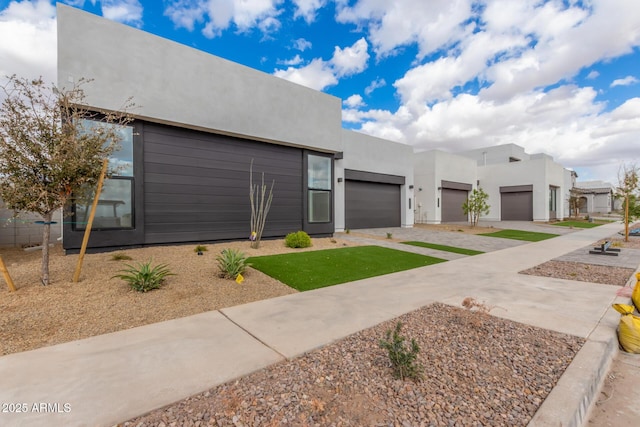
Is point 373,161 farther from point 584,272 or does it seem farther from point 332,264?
point 584,272

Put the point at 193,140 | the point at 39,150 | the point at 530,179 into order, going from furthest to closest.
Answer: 1. the point at 530,179
2. the point at 193,140
3. the point at 39,150

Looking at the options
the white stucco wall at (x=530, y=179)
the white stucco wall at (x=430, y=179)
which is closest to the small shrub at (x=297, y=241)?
the white stucco wall at (x=430, y=179)

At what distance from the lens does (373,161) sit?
605 inches

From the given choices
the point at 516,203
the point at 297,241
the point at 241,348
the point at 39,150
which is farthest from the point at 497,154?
the point at 39,150

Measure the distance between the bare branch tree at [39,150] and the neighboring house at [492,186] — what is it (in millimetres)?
20388

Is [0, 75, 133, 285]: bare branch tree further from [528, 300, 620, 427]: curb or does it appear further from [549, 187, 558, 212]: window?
[549, 187, 558, 212]: window

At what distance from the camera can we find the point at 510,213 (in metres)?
25.7

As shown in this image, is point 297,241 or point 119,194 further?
point 297,241

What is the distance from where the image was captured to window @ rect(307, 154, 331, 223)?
11164mm

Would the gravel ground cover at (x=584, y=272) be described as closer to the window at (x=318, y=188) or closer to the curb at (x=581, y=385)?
the curb at (x=581, y=385)

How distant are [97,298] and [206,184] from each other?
16.6 ft

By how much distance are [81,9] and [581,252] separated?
1568 cm

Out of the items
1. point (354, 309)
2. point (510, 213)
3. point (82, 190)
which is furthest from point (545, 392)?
point (510, 213)

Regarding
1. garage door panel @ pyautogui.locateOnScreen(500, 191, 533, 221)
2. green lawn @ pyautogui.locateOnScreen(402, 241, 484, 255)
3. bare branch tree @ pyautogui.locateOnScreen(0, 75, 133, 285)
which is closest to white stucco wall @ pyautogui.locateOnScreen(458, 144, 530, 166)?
garage door panel @ pyautogui.locateOnScreen(500, 191, 533, 221)
